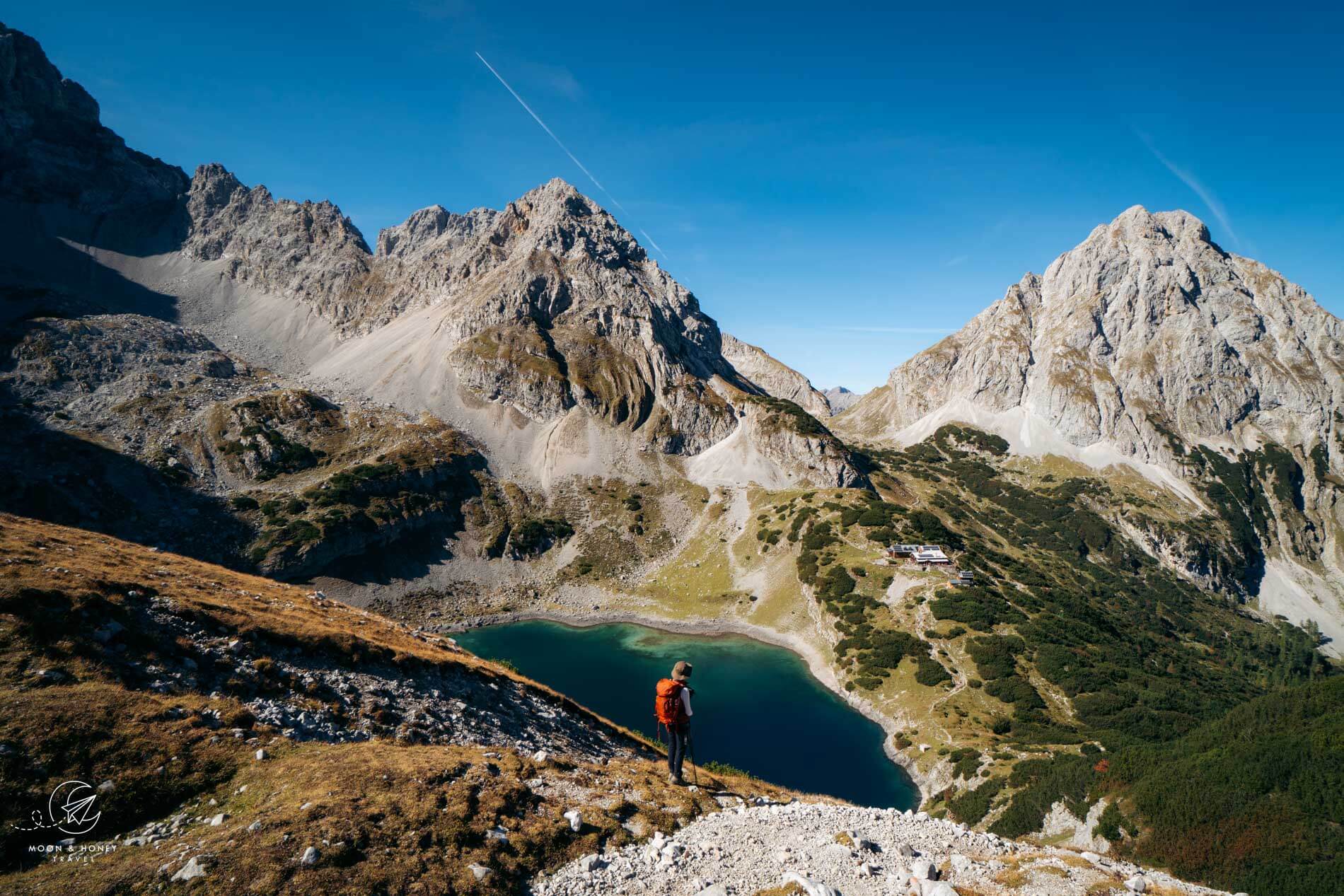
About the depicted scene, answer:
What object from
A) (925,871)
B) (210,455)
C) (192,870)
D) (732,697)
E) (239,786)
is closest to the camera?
(192,870)

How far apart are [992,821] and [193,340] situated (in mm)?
191709

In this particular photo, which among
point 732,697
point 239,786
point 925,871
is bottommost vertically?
point 732,697

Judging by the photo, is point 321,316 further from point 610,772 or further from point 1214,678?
point 1214,678

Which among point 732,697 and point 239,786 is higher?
point 239,786

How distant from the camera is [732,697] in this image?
234 feet

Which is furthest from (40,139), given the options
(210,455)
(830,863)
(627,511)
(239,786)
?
(830,863)

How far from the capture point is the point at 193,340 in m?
140

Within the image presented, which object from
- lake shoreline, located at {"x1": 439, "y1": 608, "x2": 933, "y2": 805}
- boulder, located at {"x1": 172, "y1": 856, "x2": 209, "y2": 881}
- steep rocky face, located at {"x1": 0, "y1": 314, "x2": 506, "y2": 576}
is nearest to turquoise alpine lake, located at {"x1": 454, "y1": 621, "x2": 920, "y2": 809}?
lake shoreline, located at {"x1": 439, "y1": 608, "x2": 933, "y2": 805}

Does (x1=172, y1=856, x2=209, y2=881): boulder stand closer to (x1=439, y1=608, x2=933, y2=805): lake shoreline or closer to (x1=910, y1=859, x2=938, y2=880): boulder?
(x1=910, y1=859, x2=938, y2=880): boulder

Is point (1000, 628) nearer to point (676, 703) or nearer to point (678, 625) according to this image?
point (678, 625)

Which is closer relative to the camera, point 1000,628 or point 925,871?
point 925,871

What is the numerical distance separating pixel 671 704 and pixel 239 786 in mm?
11191

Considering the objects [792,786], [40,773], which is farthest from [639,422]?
[40,773]

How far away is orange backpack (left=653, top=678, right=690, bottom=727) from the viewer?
1573 cm
